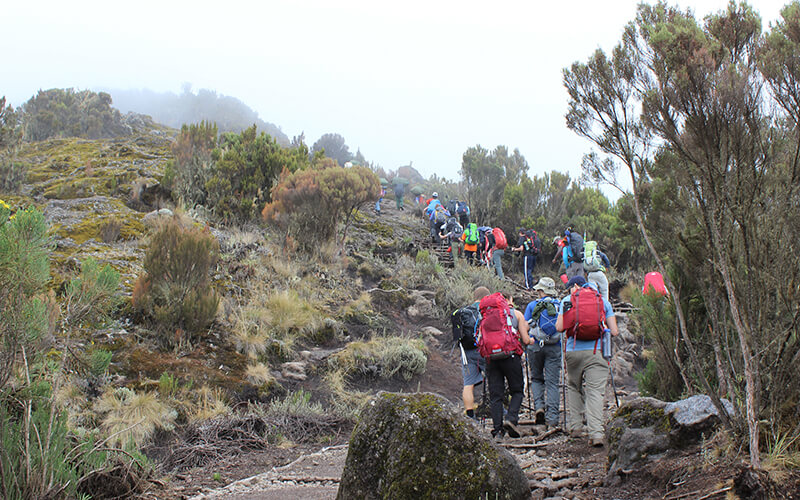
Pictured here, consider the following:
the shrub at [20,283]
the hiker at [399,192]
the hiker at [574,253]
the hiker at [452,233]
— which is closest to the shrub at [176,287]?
the shrub at [20,283]

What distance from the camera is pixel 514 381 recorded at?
535cm

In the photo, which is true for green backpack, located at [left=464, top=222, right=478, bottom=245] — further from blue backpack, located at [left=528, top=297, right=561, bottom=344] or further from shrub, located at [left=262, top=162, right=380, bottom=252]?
blue backpack, located at [left=528, top=297, right=561, bottom=344]

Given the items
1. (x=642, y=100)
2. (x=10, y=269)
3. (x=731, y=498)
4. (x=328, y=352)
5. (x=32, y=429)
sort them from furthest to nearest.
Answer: (x=328, y=352), (x=642, y=100), (x=32, y=429), (x=10, y=269), (x=731, y=498)

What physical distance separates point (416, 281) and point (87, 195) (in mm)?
8332

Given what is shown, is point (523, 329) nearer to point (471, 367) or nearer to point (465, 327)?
point (465, 327)

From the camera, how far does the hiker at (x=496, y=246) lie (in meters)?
13.9

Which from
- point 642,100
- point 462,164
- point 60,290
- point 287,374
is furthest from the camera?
point 462,164

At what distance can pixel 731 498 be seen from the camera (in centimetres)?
247

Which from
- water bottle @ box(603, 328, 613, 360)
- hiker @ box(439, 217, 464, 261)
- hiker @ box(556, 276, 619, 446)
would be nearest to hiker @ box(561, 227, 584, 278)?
hiker @ box(439, 217, 464, 261)

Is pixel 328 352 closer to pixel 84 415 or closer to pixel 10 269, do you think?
pixel 84 415

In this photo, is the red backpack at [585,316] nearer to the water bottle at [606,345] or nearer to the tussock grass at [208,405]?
A: the water bottle at [606,345]

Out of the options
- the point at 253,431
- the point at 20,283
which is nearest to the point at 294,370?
the point at 253,431

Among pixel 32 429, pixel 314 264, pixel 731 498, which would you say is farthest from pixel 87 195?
pixel 731 498

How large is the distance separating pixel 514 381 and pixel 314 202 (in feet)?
25.3
